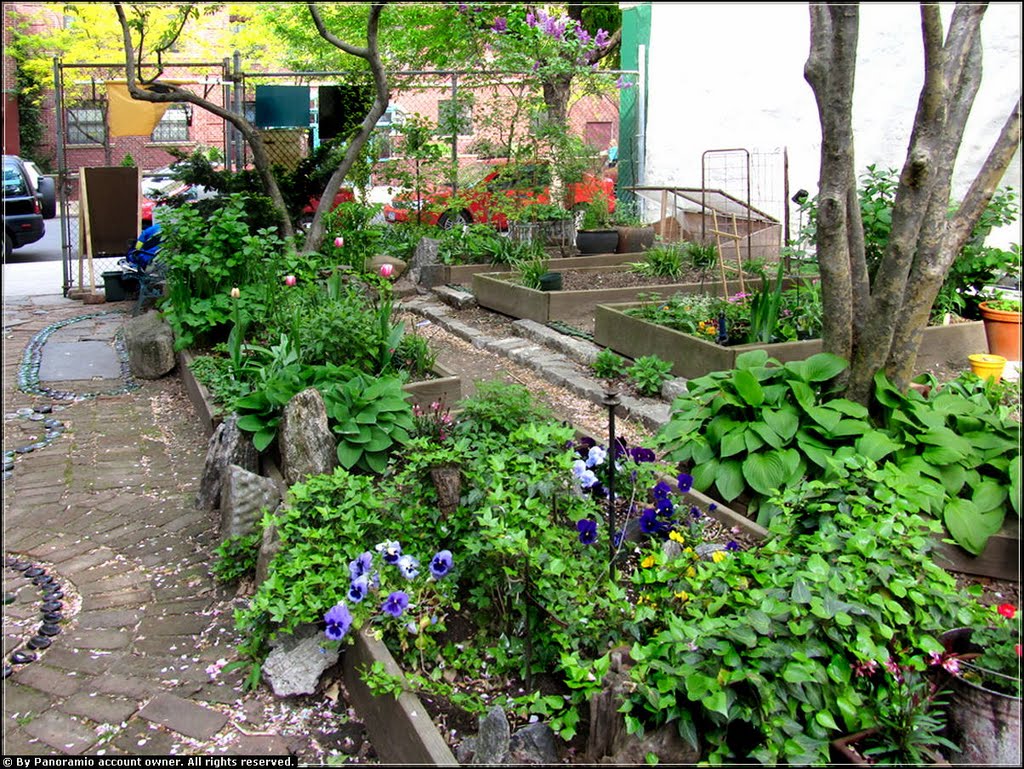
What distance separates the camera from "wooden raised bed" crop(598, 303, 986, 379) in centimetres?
605

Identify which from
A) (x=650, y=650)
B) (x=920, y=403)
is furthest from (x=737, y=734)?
(x=920, y=403)

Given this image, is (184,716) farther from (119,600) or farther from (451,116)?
(451,116)

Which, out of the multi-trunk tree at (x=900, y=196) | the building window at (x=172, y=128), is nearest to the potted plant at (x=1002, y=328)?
the multi-trunk tree at (x=900, y=196)

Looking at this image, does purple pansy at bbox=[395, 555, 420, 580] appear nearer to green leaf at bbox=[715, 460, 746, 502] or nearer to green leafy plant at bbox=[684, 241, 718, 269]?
green leaf at bbox=[715, 460, 746, 502]

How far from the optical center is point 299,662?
3357 mm

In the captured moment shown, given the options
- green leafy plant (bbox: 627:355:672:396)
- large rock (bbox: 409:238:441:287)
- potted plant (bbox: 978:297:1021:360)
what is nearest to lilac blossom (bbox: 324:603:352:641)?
green leafy plant (bbox: 627:355:672:396)

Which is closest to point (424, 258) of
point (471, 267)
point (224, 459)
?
point (471, 267)

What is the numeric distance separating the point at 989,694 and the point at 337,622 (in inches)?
78.4

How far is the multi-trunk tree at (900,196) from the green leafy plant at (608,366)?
2.24m

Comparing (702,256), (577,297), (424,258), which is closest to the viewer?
(577,297)

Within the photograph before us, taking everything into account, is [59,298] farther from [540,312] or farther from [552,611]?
[552,611]

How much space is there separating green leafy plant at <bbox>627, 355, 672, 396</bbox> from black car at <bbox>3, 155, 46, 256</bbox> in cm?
1317

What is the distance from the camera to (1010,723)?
8.45 ft

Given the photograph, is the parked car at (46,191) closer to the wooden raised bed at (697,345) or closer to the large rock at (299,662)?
the wooden raised bed at (697,345)
